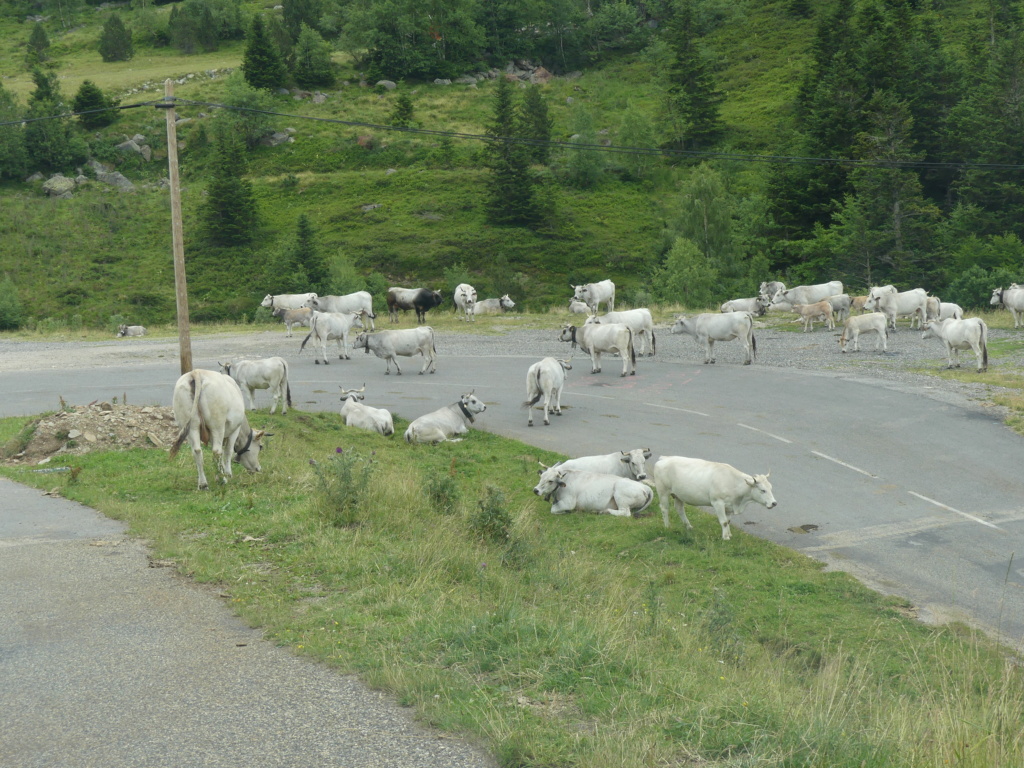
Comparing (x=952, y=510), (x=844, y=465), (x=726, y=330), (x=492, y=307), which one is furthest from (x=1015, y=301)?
(x=492, y=307)

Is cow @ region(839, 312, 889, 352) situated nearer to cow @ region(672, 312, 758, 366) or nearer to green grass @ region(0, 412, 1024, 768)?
cow @ region(672, 312, 758, 366)

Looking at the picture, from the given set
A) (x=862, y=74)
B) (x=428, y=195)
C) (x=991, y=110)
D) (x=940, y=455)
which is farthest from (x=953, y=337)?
(x=428, y=195)

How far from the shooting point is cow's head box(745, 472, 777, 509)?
13836 millimetres

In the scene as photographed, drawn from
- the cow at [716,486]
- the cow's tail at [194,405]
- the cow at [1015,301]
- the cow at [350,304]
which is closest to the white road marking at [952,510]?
the cow at [716,486]

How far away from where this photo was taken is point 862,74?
68375mm

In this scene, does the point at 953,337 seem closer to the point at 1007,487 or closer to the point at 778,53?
the point at 1007,487

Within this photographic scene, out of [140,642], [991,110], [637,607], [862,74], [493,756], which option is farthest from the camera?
[862,74]

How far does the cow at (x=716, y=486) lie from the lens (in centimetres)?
1397

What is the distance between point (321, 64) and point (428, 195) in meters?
37.0

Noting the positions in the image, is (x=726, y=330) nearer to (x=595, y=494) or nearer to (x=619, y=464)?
(x=619, y=464)

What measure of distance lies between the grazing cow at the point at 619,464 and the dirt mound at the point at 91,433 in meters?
7.77

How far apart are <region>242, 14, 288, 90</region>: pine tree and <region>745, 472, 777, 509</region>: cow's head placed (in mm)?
103300

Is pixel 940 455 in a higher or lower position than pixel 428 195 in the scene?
lower

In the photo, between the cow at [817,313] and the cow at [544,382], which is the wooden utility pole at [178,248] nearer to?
the cow at [544,382]
